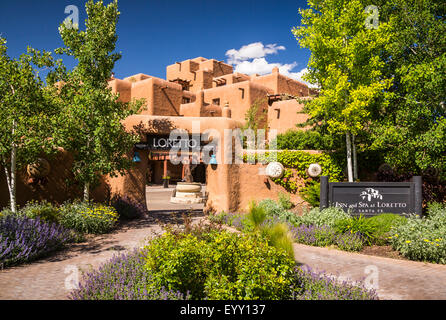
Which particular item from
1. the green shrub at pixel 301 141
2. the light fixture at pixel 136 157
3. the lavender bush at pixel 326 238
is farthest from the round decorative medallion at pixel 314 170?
the light fixture at pixel 136 157

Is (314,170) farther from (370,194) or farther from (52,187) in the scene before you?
(52,187)

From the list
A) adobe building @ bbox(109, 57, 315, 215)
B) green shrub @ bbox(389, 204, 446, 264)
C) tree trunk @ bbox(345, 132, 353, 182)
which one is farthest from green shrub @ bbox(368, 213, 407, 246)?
adobe building @ bbox(109, 57, 315, 215)

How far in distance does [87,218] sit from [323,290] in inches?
296

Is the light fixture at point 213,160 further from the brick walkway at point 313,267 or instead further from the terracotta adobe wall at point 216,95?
the terracotta adobe wall at point 216,95

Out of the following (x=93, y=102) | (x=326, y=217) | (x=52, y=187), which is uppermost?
(x=93, y=102)

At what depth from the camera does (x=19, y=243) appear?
6.66 m

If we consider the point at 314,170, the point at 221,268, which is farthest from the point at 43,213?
the point at 314,170

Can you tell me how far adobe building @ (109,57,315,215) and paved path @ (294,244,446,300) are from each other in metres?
5.80

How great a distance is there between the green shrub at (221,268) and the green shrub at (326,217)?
5218 millimetres

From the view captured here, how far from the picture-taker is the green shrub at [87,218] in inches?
369

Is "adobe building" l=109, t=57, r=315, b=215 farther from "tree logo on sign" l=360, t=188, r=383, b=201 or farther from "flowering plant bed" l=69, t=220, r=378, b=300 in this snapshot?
"flowering plant bed" l=69, t=220, r=378, b=300

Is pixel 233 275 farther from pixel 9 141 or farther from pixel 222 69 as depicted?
pixel 222 69

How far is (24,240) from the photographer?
6742mm

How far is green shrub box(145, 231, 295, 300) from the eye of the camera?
4184mm
